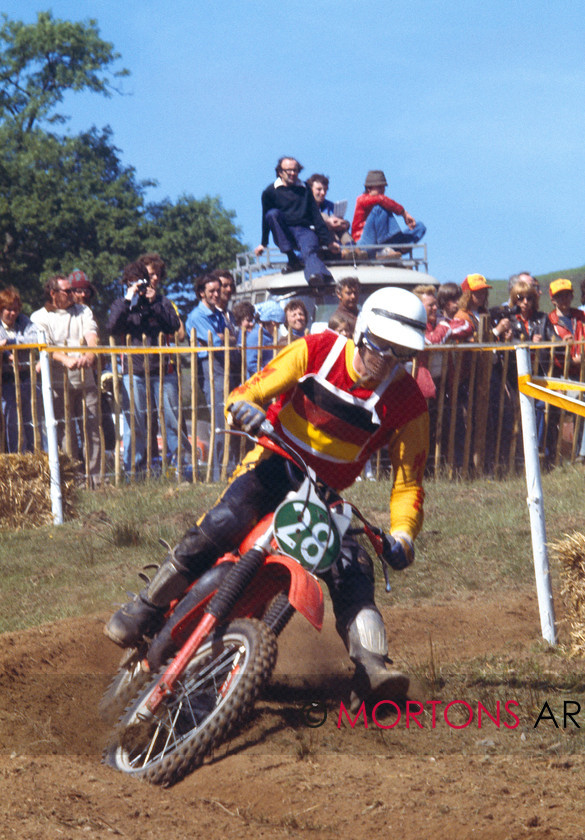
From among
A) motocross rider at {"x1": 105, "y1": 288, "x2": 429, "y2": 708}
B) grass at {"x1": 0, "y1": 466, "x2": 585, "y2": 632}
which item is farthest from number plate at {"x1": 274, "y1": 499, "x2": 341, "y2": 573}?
grass at {"x1": 0, "y1": 466, "x2": 585, "y2": 632}

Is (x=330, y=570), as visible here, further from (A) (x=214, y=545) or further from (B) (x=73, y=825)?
(B) (x=73, y=825)

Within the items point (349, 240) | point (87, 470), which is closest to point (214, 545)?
point (87, 470)

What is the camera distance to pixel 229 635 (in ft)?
14.2

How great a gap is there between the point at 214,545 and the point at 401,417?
1112 mm

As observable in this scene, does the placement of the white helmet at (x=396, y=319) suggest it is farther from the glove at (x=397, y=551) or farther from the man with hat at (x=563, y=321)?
the man with hat at (x=563, y=321)

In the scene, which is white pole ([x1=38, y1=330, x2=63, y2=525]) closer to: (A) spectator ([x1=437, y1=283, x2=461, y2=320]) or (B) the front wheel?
(A) spectator ([x1=437, y1=283, x2=461, y2=320])

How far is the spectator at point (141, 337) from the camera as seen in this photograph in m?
10.8

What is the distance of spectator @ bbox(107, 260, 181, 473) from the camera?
427 inches

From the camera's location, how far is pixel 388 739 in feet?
15.3

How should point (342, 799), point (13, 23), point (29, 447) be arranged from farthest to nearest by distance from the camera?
point (13, 23) < point (29, 447) < point (342, 799)

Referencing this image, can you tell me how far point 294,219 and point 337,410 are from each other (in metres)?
7.59

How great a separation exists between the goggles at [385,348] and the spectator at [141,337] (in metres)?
6.23

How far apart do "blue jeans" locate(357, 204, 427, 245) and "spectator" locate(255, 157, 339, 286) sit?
1149mm

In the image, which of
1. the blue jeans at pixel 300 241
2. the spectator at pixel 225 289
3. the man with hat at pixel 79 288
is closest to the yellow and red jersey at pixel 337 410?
the spectator at pixel 225 289
